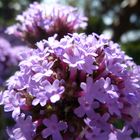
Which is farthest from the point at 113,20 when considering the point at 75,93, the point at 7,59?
the point at 75,93

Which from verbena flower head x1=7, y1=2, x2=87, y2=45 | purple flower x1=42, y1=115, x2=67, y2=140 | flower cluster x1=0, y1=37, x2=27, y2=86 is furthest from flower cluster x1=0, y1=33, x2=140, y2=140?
flower cluster x1=0, y1=37, x2=27, y2=86

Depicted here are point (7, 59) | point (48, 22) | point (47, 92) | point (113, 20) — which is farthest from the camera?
point (113, 20)

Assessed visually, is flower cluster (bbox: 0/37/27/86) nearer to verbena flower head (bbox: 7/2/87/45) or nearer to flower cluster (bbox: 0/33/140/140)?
verbena flower head (bbox: 7/2/87/45)

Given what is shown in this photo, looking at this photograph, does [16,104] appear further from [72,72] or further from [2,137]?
[2,137]

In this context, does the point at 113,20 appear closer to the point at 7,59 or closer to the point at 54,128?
the point at 7,59

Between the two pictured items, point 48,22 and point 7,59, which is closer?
point 48,22

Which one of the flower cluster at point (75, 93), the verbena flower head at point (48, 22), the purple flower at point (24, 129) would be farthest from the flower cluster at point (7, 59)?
the purple flower at point (24, 129)

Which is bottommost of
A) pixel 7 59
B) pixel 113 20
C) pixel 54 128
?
pixel 54 128
